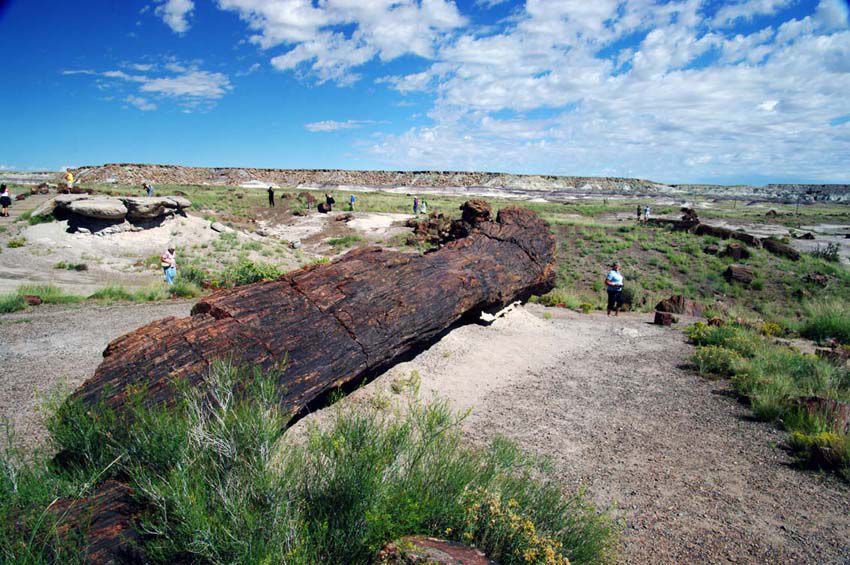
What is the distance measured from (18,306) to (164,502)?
11840 millimetres

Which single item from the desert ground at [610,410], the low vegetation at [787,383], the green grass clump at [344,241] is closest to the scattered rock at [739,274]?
the desert ground at [610,410]

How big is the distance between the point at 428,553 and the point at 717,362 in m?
8.33

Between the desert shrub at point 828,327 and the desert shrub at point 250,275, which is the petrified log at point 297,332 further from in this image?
the desert shrub at point 828,327


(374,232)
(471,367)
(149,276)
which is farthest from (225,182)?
(471,367)

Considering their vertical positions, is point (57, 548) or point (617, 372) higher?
point (57, 548)

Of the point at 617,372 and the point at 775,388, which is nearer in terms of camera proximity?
the point at 775,388

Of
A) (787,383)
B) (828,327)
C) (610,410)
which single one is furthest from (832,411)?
(828,327)

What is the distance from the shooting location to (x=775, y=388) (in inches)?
298

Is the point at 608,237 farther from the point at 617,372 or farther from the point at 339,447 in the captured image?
the point at 339,447

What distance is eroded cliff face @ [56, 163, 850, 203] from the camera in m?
87.3

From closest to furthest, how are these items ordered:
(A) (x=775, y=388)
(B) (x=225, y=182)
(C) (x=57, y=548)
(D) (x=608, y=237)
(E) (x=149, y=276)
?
(C) (x=57, y=548) < (A) (x=775, y=388) < (E) (x=149, y=276) < (D) (x=608, y=237) < (B) (x=225, y=182)

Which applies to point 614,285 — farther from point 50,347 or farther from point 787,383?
point 50,347

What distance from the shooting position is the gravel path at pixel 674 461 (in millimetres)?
4375

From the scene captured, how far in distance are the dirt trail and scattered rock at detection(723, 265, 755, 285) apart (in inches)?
481
